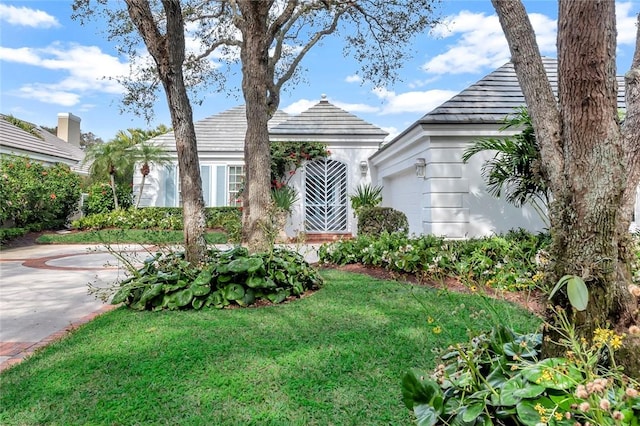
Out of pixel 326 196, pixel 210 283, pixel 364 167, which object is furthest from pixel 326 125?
pixel 210 283

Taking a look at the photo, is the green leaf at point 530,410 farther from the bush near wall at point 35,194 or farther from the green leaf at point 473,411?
the bush near wall at point 35,194

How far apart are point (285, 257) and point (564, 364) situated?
4.59m

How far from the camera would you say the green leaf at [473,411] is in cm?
167

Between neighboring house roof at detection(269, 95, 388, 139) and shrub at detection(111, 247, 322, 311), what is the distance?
31.6 feet

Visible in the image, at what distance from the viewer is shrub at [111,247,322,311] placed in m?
4.84

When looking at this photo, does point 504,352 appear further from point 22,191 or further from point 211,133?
point 211,133

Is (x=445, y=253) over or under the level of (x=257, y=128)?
under

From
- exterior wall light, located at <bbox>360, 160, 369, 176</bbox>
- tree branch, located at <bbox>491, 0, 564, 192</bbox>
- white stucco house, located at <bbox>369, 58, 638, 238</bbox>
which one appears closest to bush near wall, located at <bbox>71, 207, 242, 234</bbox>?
exterior wall light, located at <bbox>360, 160, 369, 176</bbox>

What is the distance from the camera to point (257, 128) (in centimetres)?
770

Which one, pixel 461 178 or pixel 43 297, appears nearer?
pixel 43 297

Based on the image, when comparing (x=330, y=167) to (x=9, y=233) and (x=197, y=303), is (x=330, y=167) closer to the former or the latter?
(x=197, y=303)

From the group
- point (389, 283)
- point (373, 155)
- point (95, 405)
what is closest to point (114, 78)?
point (373, 155)

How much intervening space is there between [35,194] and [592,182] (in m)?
16.5

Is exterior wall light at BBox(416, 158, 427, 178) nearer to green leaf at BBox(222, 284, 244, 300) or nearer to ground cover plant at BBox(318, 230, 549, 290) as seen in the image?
ground cover plant at BBox(318, 230, 549, 290)
